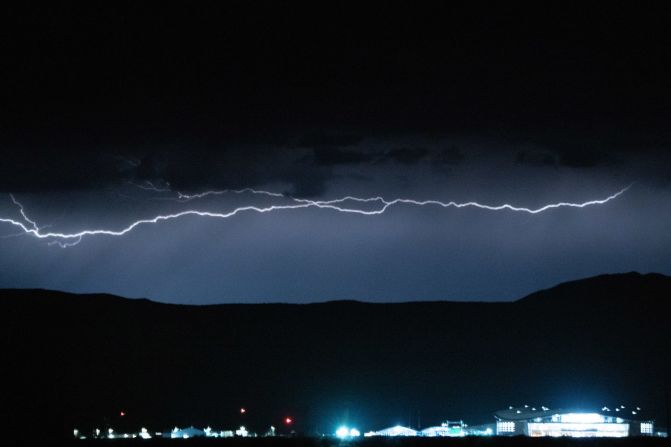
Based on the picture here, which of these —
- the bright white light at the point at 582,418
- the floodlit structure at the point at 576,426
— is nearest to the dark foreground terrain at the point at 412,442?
the floodlit structure at the point at 576,426

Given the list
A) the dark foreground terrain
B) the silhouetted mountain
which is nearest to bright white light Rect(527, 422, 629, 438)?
the silhouetted mountain

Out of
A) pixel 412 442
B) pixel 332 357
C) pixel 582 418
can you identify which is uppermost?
pixel 332 357

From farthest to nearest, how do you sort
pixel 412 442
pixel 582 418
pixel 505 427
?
pixel 505 427
pixel 582 418
pixel 412 442

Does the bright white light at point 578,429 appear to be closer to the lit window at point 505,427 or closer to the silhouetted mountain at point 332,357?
the lit window at point 505,427

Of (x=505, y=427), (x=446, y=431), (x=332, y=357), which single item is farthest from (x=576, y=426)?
(x=332, y=357)

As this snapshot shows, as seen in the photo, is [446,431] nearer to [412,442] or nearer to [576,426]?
[576,426]

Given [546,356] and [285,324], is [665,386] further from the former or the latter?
[285,324]

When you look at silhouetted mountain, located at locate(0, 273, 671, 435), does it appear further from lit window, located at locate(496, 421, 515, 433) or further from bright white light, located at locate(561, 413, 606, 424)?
bright white light, located at locate(561, 413, 606, 424)

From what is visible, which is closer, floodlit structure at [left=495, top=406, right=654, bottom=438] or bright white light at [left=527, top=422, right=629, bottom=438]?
bright white light at [left=527, top=422, right=629, bottom=438]
